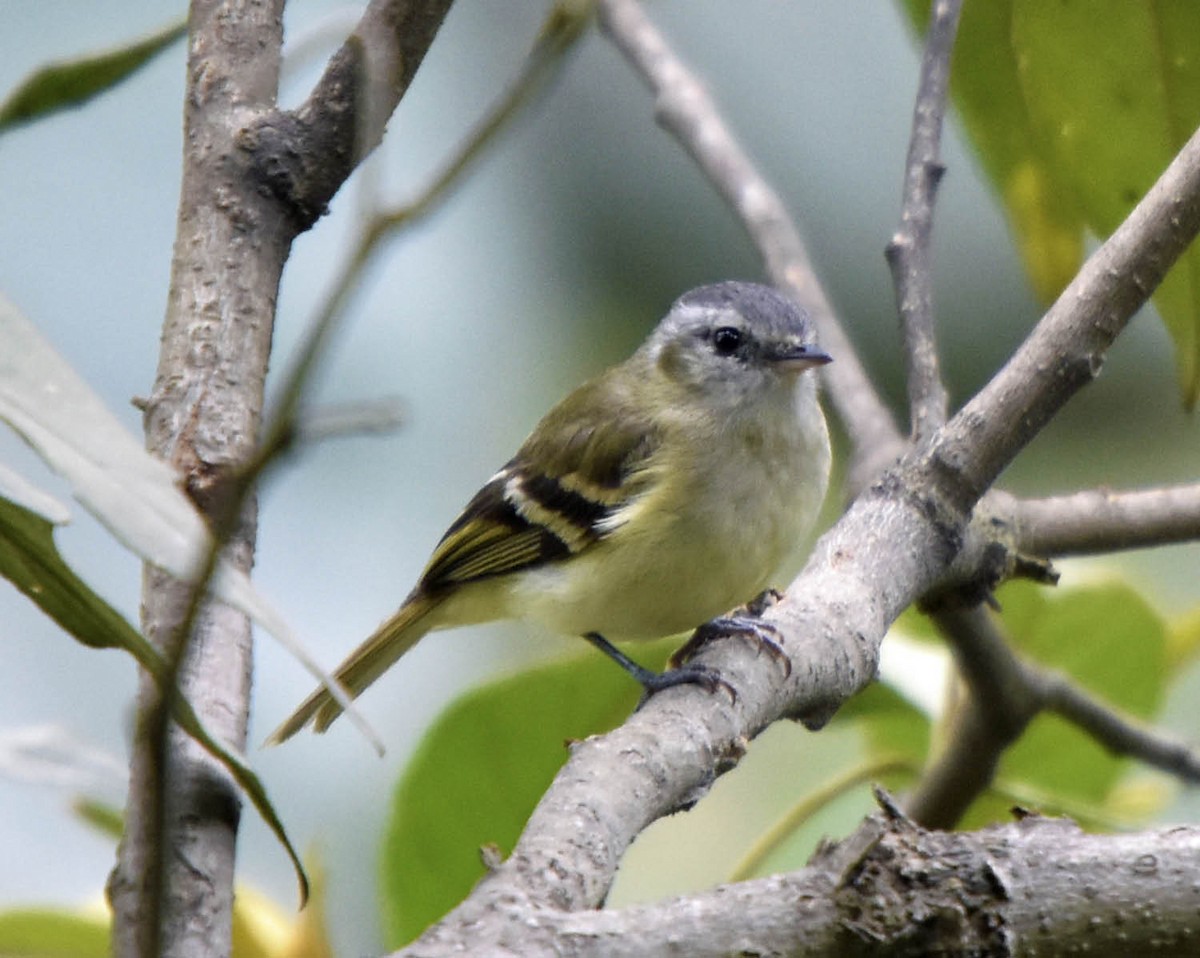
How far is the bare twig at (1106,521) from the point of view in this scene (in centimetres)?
173

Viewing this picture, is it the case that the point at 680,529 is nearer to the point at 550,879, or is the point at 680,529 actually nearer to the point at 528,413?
the point at 550,879

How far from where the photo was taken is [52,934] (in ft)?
4.84

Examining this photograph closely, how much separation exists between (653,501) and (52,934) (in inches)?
39.2

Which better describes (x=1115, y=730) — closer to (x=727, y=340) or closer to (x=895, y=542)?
(x=895, y=542)

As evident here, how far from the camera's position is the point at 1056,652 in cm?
213

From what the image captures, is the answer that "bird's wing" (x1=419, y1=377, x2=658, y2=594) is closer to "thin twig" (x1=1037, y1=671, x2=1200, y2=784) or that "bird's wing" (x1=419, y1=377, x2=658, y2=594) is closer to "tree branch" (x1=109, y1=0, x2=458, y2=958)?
"thin twig" (x1=1037, y1=671, x2=1200, y2=784)

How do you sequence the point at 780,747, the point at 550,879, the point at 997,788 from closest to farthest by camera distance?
the point at 550,879
the point at 997,788
the point at 780,747

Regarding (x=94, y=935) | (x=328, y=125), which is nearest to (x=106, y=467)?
(x=328, y=125)

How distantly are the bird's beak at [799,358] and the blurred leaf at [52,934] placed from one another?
121 cm

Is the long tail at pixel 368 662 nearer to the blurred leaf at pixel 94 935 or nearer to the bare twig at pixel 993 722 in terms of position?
the blurred leaf at pixel 94 935

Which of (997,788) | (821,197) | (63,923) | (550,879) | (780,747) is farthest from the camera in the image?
(821,197)

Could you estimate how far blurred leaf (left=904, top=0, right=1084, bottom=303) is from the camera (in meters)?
1.92

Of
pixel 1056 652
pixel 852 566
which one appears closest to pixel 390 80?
pixel 852 566

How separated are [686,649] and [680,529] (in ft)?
1.01
